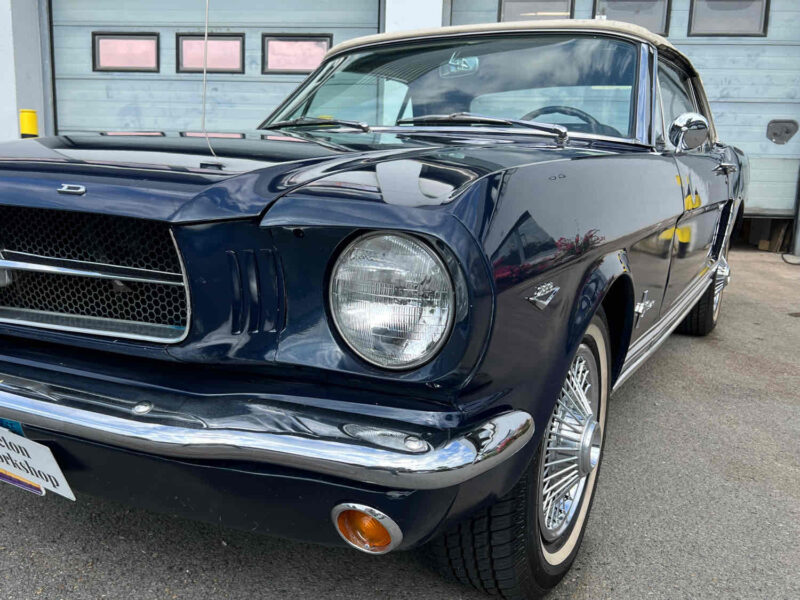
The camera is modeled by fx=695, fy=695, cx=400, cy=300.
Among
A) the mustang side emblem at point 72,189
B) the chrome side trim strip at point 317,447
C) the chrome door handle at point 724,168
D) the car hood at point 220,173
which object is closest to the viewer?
the chrome side trim strip at point 317,447

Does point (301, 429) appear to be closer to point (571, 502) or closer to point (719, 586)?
point (571, 502)

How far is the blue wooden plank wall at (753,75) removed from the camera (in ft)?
22.9

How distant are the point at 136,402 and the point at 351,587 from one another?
73 cm

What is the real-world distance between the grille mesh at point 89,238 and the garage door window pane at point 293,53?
616 cm

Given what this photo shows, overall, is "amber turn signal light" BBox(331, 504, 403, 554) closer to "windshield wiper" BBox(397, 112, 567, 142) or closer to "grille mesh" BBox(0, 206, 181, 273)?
"grille mesh" BBox(0, 206, 181, 273)

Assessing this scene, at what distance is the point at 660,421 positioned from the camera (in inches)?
112

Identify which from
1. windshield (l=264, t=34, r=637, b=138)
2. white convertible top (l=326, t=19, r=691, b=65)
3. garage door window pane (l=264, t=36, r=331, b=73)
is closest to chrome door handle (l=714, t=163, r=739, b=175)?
white convertible top (l=326, t=19, r=691, b=65)

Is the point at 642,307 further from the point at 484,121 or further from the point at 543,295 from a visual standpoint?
the point at 543,295

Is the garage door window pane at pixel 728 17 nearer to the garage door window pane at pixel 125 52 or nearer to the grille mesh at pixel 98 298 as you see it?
the garage door window pane at pixel 125 52

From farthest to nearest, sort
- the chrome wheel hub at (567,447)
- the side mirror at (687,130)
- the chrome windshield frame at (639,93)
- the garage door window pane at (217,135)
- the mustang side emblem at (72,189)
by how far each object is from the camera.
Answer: the side mirror at (687,130) < the chrome windshield frame at (639,93) < the garage door window pane at (217,135) < the chrome wheel hub at (567,447) < the mustang side emblem at (72,189)

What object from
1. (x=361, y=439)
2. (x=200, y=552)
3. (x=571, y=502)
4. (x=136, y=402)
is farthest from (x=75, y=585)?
(x=571, y=502)

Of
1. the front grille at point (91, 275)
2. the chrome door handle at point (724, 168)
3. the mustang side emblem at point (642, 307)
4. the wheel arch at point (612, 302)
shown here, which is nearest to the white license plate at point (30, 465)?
Result: the front grille at point (91, 275)

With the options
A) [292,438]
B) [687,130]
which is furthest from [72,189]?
[687,130]

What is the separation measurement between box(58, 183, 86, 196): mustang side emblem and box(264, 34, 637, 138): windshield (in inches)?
51.0
